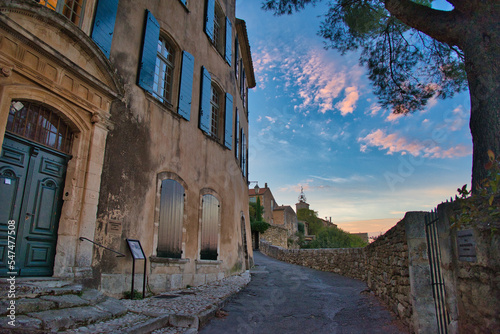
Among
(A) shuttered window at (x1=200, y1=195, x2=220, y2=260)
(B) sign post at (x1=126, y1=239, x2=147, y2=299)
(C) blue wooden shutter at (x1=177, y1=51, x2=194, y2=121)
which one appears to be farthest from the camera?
(A) shuttered window at (x1=200, y1=195, x2=220, y2=260)

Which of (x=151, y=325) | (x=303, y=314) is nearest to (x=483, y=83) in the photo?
(x=303, y=314)

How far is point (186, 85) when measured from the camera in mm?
7695

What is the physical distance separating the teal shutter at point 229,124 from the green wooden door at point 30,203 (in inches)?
227

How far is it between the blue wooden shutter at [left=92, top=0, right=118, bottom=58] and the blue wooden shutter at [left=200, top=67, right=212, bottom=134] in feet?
10.3

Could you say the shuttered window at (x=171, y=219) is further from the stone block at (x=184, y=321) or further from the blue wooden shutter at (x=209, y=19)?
the blue wooden shutter at (x=209, y=19)

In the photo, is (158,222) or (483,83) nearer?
(483,83)

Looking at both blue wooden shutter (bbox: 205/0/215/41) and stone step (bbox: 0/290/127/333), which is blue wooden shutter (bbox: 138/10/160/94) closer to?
blue wooden shutter (bbox: 205/0/215/41)

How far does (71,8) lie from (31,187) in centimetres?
307

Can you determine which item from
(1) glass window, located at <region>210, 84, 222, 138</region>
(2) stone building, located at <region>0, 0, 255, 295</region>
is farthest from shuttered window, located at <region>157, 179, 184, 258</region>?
(1) glass window, located at <region>210, 84, 222, 138</region>

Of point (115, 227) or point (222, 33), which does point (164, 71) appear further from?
point (222, 33)

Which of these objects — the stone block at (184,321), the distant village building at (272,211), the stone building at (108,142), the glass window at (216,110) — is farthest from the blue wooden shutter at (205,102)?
the distant village building at (272,211)

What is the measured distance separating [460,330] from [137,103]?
6.05 metres

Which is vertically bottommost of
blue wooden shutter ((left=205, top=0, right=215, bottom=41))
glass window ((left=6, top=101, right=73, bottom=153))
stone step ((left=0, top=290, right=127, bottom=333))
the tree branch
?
stone step ((left=0, top=290, right=127, bottom=333))

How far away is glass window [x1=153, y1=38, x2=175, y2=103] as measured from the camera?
705cm
